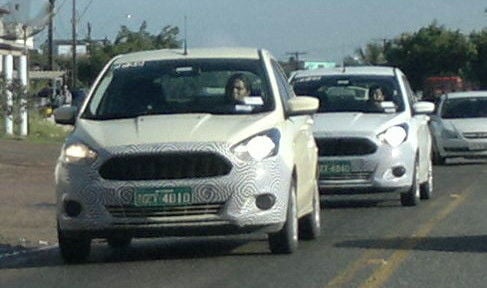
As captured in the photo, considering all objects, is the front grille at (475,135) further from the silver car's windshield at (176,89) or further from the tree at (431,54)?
the tree at (431,54)

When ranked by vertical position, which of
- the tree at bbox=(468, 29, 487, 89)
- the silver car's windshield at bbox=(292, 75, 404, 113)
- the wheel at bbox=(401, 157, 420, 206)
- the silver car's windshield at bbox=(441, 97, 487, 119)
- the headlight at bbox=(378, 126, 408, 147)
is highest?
the silver car's windshield at bbox=(292, 75, 404, 113)

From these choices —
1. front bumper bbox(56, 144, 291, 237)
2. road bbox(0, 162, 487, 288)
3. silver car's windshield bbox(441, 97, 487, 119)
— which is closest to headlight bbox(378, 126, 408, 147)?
road bbox(0, 162, 487, 288)

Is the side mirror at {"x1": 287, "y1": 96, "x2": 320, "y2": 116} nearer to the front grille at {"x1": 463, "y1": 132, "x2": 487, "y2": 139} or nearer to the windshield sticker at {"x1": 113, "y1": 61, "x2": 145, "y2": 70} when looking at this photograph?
the windshield sticker at {"x1": 113, "y1": 61, "x2": 145, "y2": 70}

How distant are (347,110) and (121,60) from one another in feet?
18.2

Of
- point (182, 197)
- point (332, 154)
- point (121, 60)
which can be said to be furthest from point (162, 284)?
point (332, 154)

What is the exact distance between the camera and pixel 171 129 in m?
12.6

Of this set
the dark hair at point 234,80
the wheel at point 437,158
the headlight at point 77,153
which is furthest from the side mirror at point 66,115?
the wheel at point 437,158

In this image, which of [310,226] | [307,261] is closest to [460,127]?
[310,226]

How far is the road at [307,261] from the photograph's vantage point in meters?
11.6

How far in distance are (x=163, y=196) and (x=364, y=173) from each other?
632 centimetres

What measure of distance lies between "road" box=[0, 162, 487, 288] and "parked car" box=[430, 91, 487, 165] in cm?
1355

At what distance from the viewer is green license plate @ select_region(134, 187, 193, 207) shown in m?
12.3

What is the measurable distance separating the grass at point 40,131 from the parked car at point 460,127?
13.8 m

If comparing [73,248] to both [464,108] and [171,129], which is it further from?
[464,108]
